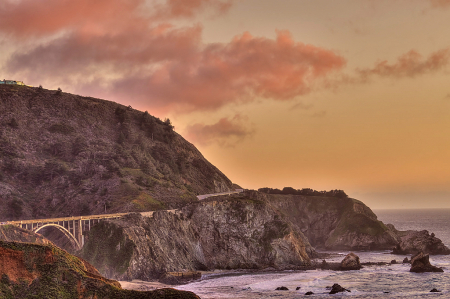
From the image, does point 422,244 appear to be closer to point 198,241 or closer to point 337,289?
point 337,289

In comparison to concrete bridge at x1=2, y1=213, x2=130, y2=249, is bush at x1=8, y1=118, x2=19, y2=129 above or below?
above

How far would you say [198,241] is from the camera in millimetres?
120188

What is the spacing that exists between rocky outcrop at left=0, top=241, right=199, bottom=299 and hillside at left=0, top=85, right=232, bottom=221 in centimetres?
7117

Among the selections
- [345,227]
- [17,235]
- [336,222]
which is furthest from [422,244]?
[17,235]

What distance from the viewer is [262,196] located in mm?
156375

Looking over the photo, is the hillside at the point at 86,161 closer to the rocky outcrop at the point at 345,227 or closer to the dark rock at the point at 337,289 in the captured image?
the rocky outcrop at the point at 345,227

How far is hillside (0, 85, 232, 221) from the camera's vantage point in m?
124

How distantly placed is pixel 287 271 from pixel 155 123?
10330cm

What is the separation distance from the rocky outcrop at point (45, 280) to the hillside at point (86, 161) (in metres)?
71.2

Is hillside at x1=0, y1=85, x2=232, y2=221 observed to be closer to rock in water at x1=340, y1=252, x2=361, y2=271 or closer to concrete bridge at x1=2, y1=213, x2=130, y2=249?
concrete bridge at x1=2, y1=213, x2=130, y2=249

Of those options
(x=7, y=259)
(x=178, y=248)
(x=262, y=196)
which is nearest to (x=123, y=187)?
(x=178, y=248)

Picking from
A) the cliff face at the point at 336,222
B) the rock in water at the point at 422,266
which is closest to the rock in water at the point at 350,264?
the rock in water at the point at 422,266

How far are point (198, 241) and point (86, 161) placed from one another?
162 ft

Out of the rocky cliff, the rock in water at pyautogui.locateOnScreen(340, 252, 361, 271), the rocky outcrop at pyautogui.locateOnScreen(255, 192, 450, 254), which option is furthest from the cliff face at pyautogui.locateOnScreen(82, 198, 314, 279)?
the rocky outcrop at pyautogui.locateOnScreen(255, 192, 450, 254)
